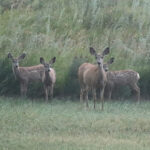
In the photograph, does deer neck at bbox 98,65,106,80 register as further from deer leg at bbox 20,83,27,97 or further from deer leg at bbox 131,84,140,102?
deer leg at bbox 20,83,27,97

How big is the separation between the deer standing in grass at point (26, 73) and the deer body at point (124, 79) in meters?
1.88

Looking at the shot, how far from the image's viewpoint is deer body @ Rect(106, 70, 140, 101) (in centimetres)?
1728

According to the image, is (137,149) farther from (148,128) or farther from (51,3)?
(51,3)

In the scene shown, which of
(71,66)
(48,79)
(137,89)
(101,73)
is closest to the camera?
(101,73)

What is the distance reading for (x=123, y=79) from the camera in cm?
1733

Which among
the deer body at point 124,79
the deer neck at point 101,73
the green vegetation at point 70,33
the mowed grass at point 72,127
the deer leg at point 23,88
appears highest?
the green vegetation at point 70,33

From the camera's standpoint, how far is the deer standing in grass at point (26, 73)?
17406 mm

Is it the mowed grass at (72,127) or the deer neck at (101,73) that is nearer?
the mowed grass at (72,127)

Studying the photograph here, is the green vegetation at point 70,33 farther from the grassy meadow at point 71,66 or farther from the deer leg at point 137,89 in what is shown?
the deer leg at point 137,89

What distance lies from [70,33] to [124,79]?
4371mm

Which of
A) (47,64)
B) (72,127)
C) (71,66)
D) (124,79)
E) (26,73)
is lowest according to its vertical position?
(72,127)

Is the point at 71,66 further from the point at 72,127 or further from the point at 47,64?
the point at 72,127

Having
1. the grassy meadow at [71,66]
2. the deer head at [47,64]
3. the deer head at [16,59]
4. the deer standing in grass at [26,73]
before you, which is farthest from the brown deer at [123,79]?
the deer head at [16,59]

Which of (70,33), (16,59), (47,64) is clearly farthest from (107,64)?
(70,33)
